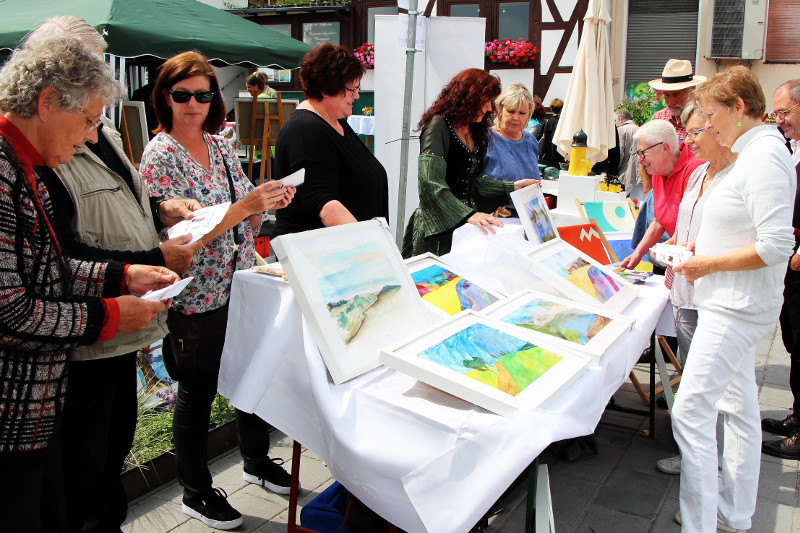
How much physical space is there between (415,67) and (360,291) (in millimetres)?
4016

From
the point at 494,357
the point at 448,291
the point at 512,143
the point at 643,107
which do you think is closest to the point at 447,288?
the point at 448,291

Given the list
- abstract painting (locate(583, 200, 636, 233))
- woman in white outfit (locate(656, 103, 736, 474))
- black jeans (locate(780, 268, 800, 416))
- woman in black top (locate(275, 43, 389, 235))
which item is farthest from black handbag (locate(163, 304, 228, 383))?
abstract painting (locate(583, 200, 636, 233))

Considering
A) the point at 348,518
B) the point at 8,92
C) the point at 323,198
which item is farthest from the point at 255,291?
the point at 8,92

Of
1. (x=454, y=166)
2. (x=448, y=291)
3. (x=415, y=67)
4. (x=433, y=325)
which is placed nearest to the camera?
(x=433, y=325)

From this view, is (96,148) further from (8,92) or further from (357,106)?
(357,106)

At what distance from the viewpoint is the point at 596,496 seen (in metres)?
2.62

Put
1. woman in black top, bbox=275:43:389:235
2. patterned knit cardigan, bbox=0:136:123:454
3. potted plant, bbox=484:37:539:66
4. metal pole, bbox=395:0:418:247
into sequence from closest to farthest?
patterned knit cardigan, bbox=0:136:123:454 < woman in black top, bbox=275:43:389:235 < metal pole, bbox=395:0:418:247 < potted plant, bbox=484:37:539:66

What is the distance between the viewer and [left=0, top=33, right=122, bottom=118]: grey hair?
50.7 inches

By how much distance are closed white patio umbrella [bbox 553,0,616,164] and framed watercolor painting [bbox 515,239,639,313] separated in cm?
338

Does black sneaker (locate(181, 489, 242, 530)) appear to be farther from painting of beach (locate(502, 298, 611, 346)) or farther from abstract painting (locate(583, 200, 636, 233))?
abstract painting (locate(583, 200, 636, 233))

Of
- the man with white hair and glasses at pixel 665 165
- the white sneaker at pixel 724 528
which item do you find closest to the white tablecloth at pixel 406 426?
the white sneaker at pixel 724 528

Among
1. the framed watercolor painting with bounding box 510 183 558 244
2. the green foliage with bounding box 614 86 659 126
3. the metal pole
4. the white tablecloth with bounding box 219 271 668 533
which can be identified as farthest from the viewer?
the green foliage with bounding box 614 86 659 126

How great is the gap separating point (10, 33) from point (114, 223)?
4935mm

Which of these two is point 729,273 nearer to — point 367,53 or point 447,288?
point 447,288
